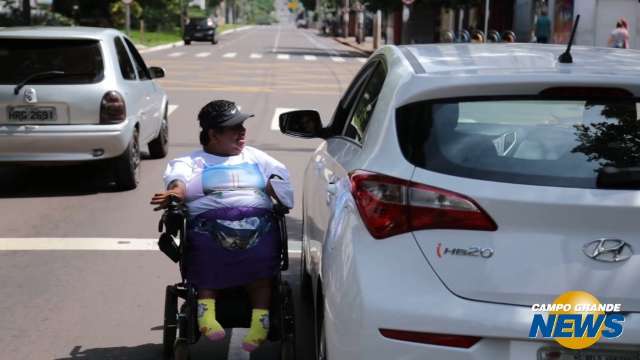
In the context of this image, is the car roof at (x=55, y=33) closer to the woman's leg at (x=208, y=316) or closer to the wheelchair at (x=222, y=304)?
the wheelchair at (x=222, y=304)

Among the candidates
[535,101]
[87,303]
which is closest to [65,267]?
[87,303]

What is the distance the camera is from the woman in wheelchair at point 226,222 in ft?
15.5

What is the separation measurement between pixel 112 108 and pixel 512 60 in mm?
6676

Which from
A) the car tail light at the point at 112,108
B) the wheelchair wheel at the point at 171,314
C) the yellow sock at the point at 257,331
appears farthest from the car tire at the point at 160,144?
the yellow sock at the point at 257,331

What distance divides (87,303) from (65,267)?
39.4 inches

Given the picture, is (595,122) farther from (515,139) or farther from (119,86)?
(119,86)

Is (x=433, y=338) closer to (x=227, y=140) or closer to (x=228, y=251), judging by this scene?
(x=228, y=251)

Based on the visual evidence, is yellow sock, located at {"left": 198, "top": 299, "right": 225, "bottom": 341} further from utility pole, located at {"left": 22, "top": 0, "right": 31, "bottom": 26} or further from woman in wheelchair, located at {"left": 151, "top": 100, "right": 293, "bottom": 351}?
utility pole, located at {"left": 22, "top": 0, "right": 31, "bottom": 26}

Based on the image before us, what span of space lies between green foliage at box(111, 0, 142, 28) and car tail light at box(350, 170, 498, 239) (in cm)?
5415

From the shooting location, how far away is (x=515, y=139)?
3.91 meters

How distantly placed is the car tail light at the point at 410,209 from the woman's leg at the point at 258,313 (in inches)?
45.2

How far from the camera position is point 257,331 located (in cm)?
472

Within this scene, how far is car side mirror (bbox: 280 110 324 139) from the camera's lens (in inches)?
215

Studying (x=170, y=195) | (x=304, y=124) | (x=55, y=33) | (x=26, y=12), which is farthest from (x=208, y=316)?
(x=26, y=12)
